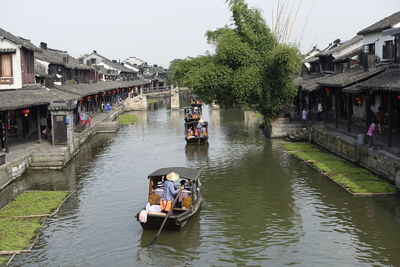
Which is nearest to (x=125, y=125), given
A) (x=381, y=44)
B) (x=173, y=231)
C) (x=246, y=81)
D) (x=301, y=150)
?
(x=246, y=81)

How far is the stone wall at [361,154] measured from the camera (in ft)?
73.3

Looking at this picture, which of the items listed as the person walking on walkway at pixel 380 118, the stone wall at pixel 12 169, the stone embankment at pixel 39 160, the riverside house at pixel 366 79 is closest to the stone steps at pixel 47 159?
the stone embankment at pixel 39 160

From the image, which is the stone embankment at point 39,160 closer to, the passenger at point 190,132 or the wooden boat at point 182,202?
the passenger at point 190,132

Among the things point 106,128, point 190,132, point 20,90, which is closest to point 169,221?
point 190,132

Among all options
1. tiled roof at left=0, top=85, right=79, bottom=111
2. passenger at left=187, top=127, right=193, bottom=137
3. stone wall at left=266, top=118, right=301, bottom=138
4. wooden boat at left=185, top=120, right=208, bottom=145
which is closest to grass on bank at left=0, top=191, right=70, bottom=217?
tiled roof at left=0, top=85, right=79, bottom=111

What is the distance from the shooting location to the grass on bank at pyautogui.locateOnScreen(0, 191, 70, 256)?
15.6m

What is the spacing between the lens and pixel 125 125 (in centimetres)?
5384

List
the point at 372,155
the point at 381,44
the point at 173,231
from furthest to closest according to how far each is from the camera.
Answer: the point at 381,44 → the point at 372,155 → the point at 173,231

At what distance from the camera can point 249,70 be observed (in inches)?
1513

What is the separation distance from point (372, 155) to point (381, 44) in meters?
13.8

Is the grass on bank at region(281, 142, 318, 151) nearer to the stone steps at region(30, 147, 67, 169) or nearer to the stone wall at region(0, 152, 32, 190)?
the stone steps at region(30, 147, 67, 169)

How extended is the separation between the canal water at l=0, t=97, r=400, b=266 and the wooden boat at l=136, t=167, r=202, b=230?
0.46 metres

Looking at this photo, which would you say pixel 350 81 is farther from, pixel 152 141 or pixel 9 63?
pixel 9 63

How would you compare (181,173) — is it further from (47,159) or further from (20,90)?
(20,90)
